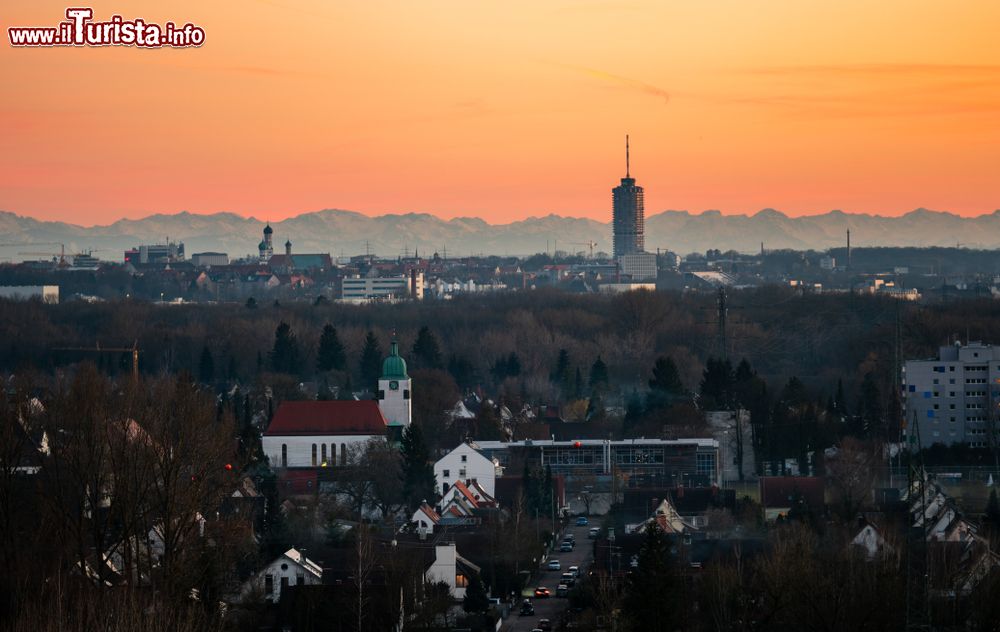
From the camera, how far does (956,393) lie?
59750mm

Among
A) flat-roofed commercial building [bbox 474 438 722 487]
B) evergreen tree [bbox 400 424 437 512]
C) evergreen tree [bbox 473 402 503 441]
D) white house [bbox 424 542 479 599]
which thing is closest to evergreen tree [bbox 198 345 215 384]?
evergreen tree [bbox 473 402 503 441]

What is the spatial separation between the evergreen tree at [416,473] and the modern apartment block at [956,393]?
1575cm

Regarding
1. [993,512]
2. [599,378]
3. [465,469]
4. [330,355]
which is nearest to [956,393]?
[599,378]

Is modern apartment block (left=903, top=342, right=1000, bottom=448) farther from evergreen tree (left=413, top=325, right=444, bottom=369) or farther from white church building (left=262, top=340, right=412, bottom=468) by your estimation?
evergreen tree (left=413, top=325, right=444, bottom=369)

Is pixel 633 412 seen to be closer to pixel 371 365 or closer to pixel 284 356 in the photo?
pixel 371 365

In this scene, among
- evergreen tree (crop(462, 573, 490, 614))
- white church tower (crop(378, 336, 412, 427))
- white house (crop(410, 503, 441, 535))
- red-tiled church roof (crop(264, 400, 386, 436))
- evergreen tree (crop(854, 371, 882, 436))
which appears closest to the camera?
evergreen tree (crop(462, 573, 490, 614))

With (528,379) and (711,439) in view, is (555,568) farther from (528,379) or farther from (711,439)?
(528,379)

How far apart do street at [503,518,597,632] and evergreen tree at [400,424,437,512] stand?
10.4 feet

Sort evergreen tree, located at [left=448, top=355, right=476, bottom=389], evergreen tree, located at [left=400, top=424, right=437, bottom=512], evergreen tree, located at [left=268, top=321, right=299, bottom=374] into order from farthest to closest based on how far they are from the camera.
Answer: evergreen tree, located at [left=268, top=321, right=299, bottom=374] → evergreen tree, located at [left=448, top=355, right=476, bottom=389] → evergreen tree, located at [left=400, top=424, right=437, bottom=512]

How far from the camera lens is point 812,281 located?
6791 inches

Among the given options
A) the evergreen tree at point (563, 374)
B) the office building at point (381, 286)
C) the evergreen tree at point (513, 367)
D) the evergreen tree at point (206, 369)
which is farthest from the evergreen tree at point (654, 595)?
the office building at point (381, 286)

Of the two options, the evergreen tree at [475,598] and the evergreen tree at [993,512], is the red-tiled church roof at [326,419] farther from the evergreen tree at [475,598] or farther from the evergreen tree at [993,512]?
the evergreen tree at [475,598]

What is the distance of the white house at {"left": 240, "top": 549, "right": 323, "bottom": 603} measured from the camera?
33.6 metres

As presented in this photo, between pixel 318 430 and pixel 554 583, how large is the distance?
1728cm
